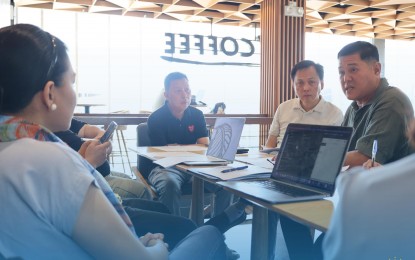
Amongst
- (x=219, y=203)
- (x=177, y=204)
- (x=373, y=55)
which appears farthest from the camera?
(x=219, y=203)

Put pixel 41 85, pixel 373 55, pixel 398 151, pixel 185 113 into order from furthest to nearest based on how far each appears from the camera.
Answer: pixel 185 113, pixel 373 55, pixel 398 151, pixel 41 85

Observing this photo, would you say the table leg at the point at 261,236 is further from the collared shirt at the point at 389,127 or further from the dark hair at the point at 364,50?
the dark hair at the point at 364,50

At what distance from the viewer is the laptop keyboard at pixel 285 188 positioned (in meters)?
1.41

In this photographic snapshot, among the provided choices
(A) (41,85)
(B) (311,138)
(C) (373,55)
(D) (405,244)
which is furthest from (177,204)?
(D) (405,244)

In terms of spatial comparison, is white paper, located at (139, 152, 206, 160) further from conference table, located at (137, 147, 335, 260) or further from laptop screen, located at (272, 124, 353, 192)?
laptop screen, located at (272, 124, 353, 192)

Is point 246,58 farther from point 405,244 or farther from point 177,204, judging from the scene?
point 405,244

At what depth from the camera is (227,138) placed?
2.37m

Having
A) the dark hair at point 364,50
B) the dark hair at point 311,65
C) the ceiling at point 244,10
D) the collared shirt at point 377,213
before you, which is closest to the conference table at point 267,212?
the collared shirt at point 377,213

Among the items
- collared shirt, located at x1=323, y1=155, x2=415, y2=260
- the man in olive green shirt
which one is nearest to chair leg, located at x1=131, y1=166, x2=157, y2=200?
the man in olive green shirt

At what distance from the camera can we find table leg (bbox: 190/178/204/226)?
2.61 meters

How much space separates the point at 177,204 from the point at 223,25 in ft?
24.1

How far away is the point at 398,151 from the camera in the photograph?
2072 mm

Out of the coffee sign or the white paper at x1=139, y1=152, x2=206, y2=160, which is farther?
the coffee sign

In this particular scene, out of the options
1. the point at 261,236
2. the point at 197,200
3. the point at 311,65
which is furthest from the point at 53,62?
the point at 311,65
